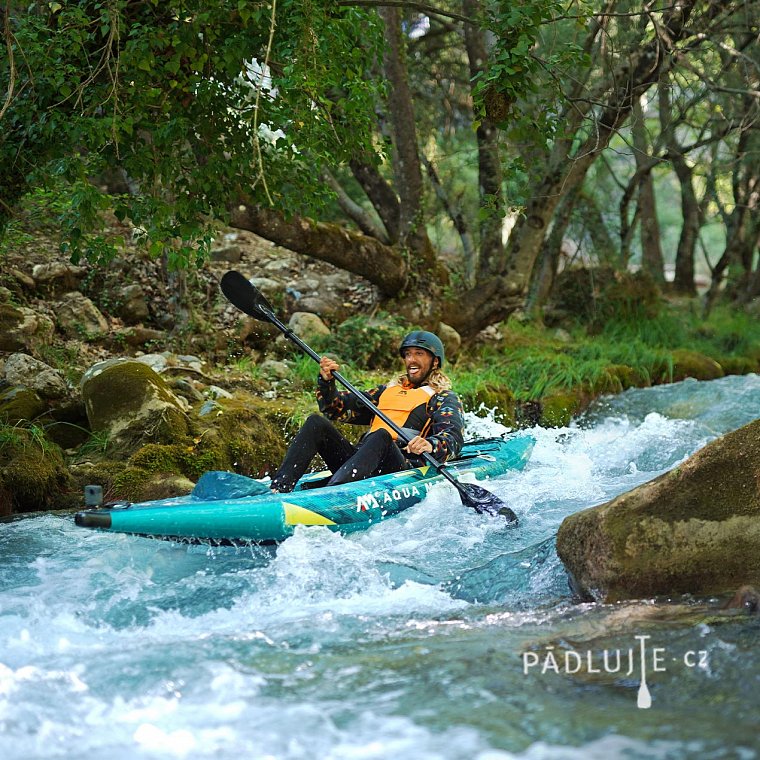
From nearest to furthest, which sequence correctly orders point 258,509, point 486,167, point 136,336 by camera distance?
point 258,509
point 136,336
point 486,167

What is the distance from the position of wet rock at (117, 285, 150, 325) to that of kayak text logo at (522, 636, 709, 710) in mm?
5903

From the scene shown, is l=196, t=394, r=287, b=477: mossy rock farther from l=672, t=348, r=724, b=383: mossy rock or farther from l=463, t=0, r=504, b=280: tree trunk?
l=672, t=348, r=724, b=383: mossy rock

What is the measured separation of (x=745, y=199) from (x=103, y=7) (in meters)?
11.1

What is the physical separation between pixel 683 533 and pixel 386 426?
7.59ft

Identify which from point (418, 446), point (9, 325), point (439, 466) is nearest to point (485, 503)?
point (439, 466)

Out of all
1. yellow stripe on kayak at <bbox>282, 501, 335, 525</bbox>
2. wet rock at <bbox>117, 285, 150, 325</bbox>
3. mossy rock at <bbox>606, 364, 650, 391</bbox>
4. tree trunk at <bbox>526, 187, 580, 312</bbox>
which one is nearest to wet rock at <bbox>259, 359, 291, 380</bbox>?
wet rock at <bbox>117, 285, 150, 325</bbox>

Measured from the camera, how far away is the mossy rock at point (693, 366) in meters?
9.98

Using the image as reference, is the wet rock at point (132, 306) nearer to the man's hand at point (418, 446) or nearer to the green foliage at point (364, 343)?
the green foliage at point (364, 343)

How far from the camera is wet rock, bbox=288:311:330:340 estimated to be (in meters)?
8.24

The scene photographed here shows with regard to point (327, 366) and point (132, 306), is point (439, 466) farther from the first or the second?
point (132, 306)

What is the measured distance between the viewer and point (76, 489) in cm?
536

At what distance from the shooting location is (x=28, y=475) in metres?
5.20

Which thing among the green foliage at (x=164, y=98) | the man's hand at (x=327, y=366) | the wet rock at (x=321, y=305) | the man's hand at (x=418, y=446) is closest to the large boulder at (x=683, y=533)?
the man's hand at (x=418, y=446)

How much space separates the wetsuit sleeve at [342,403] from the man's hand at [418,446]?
0.63m
